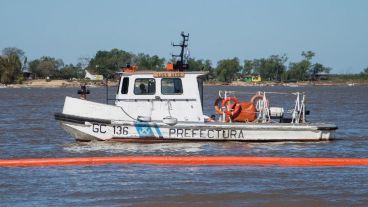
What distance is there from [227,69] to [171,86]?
494ft

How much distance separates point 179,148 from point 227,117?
1.88 metres

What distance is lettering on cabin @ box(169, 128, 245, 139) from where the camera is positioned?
1927 cm

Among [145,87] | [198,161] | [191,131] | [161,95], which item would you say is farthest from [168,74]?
[198,161]

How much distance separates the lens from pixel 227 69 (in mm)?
170125

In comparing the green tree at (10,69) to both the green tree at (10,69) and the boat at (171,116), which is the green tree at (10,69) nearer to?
the green tree at (10,69)

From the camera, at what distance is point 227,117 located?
65.6ft

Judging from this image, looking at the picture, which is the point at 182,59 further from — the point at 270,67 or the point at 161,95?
the point at 270,67

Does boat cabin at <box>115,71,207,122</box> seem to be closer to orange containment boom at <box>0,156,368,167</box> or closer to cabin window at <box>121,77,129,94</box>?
cabin window at <box>121,77,129,94</box>

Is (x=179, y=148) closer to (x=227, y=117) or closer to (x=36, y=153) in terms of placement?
(x=227, y=117)

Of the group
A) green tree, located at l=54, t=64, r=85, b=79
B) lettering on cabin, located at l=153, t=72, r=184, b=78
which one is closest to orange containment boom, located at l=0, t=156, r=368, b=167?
lettering on cabin, located at l=153, t=72, r=184, b=78

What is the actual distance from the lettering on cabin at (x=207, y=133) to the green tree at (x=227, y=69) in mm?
148003

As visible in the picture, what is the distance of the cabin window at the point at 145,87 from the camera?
781 inches

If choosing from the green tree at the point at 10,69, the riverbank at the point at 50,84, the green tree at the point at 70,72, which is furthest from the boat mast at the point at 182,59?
the green tree at the point at 70,72

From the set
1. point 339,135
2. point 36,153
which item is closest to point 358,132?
point 339,135
